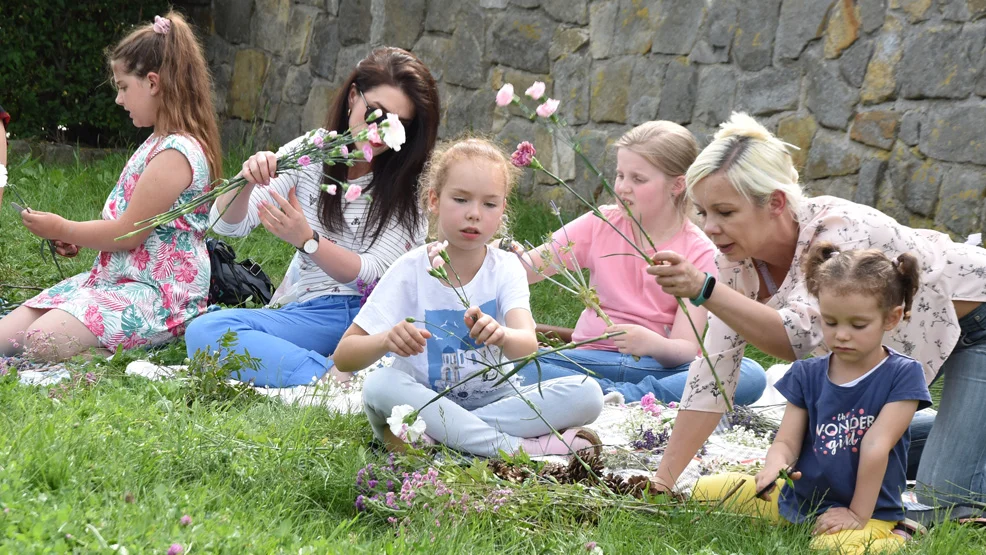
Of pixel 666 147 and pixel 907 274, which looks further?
pixel 666 147

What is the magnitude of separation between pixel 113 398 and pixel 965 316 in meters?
2.34

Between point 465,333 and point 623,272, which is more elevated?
point 623,272

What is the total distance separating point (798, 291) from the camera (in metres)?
2.67

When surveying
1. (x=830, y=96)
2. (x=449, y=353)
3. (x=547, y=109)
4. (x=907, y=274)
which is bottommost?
(x=449, y=353)

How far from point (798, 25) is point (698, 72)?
709 millimetres

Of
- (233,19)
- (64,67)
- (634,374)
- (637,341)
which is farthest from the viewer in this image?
(233,19)

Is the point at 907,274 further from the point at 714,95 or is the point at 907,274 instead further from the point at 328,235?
the point at 714,95

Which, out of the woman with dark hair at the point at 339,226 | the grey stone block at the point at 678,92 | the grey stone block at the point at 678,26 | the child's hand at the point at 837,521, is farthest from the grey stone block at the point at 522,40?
the child's hand at the point at 837,521

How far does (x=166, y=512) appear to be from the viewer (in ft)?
6.68

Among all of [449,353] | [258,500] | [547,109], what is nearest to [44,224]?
[449,353]

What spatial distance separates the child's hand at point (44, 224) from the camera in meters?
3.95

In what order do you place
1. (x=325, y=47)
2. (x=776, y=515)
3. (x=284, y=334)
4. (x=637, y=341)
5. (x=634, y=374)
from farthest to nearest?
(x=325, y=47), (x=284, y=334), (x=634, y=374), (x=637, y=341), (x=776, y=515)

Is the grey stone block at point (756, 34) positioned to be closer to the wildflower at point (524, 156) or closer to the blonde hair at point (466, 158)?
the blonde hair at point (466, 158)

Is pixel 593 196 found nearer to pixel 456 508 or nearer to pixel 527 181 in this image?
pixel 527 181
